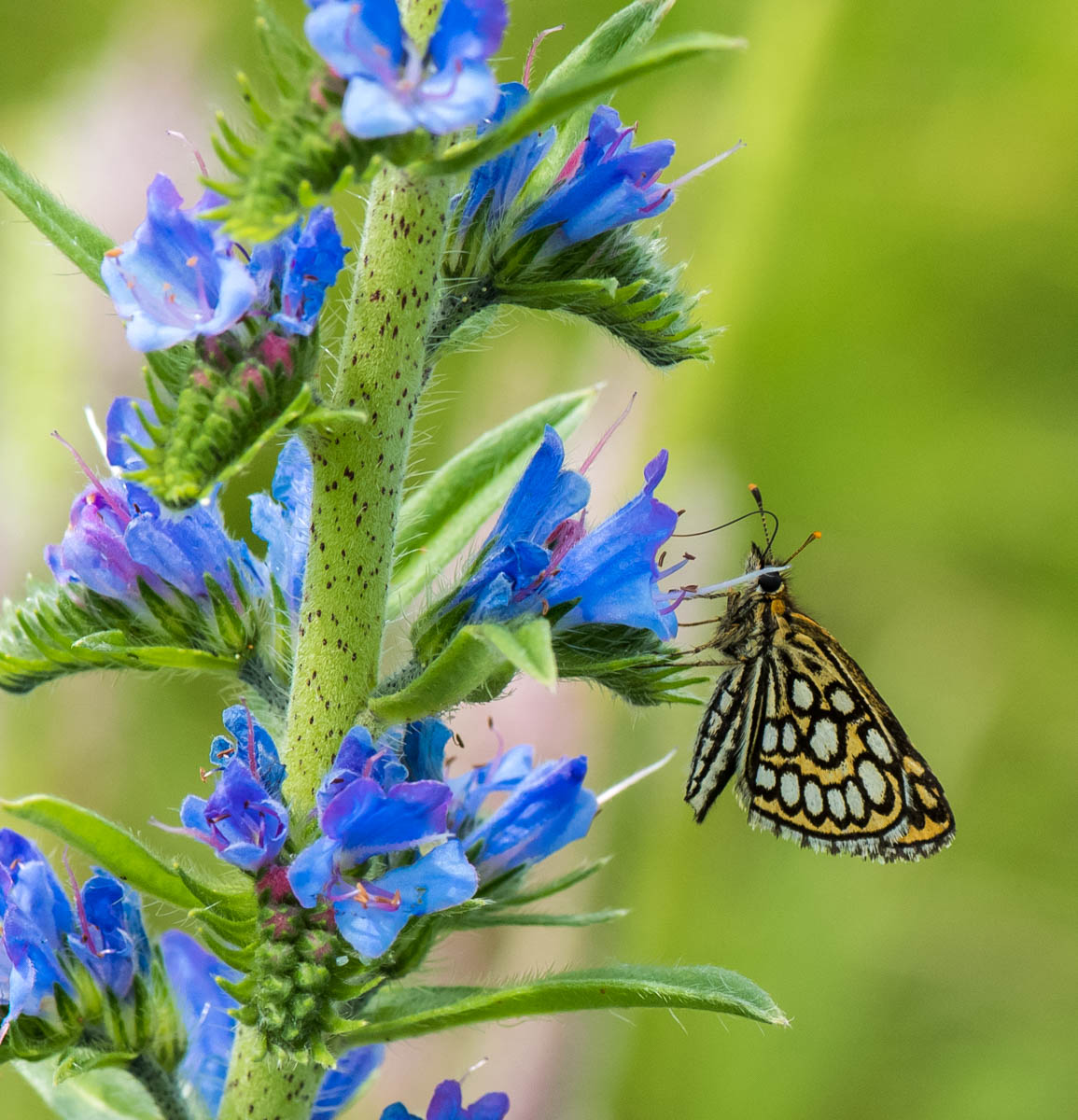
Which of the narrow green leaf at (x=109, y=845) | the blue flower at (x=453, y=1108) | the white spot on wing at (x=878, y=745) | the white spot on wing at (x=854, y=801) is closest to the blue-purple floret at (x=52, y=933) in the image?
the narrow green leaf at (x=109, y=845)

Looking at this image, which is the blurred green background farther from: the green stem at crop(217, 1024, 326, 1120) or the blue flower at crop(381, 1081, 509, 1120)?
the green stem at crop(217, 1024, 326, 1120)

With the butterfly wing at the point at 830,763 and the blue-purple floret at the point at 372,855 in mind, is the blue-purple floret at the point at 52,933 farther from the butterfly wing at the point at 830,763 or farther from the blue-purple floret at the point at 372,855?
the butterfly wing at the point at 830,763

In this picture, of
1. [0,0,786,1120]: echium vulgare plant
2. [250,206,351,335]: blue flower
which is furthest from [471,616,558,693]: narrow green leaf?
[250,206,351,335]: blue flower

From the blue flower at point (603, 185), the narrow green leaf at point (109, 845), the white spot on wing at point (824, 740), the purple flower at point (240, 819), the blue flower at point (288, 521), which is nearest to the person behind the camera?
the narrow green leaf at point (109, 845)

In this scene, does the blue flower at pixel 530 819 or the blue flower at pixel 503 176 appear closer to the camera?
the blue flower at pixel 503 176

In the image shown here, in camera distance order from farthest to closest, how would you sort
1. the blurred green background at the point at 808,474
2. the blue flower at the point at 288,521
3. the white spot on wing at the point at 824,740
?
the blurred green background at the point at 808,474
the white spot on wing at the point at 824,740
the blue flower at the point at 288,521

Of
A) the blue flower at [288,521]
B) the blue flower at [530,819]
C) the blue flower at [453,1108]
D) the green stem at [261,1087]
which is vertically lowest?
the green stem at [261,1087]

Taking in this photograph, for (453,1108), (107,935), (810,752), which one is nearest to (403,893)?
(453,1108)
